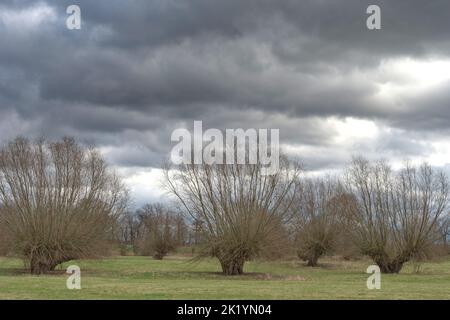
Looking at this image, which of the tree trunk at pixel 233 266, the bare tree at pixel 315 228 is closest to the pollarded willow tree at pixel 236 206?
the tree trunk at pixel 233 266

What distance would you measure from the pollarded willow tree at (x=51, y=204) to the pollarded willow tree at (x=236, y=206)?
685 cm

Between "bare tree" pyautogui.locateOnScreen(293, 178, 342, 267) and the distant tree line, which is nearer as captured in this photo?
the distant tree line

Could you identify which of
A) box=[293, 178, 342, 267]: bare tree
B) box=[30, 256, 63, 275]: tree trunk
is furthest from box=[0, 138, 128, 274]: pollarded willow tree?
box=[293, 178, 342, 267]: bare tree

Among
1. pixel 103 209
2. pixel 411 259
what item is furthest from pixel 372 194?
pixel 103 209

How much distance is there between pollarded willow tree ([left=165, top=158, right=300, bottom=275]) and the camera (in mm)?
41500

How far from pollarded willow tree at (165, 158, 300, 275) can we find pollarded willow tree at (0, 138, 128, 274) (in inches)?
270

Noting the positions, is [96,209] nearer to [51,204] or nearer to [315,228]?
[51,204]

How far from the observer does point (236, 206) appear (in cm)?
4225

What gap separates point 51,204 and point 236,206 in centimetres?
1358

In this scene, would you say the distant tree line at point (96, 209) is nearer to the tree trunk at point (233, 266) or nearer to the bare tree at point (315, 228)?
the tree trunk at point (233, 266)

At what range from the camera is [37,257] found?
41531 millimetres

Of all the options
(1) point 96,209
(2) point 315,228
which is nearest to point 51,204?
(1) point 96,209

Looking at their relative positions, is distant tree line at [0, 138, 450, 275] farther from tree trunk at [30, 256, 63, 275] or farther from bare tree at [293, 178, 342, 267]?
bare tree at [293, 178, 342, 267]
